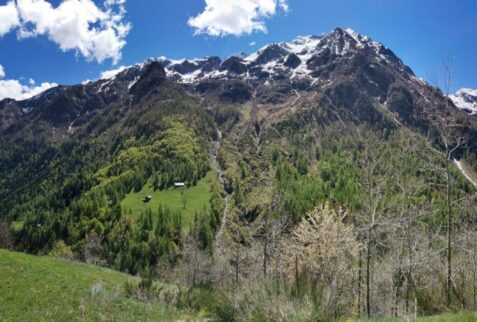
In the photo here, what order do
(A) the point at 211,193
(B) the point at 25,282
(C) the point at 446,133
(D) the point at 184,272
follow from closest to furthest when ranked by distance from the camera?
1. (C) the point at 446,133
2. (B) the point at 25,282
3. (D) the point at 184,272
4. (A) the point at 211,193

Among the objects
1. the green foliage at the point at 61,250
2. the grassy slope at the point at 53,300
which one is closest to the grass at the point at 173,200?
the green foliage at the point at 61,250

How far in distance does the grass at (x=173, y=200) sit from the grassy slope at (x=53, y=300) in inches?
5277

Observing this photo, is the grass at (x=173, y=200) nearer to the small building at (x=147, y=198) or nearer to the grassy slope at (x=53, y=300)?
the small building at (x=147, y=198)

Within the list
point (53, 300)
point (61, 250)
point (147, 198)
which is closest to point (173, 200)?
point (147, 198)

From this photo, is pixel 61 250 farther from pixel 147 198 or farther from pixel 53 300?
pixel 53 300

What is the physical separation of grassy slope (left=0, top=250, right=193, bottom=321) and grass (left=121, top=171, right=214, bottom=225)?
134036mm

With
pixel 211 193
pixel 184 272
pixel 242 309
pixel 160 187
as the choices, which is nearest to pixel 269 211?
pixel 242 309

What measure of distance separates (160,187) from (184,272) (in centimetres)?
9950

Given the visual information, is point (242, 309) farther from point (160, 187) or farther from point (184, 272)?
point (160, 187)

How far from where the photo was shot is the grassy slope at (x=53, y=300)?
17.0m

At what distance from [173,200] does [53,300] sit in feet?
530

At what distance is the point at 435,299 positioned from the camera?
12836mm

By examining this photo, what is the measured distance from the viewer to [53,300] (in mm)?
18672

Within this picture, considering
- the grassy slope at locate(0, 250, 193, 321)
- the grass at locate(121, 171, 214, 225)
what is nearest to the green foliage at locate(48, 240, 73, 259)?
the grass at locate(121, 171, 214, 225)
